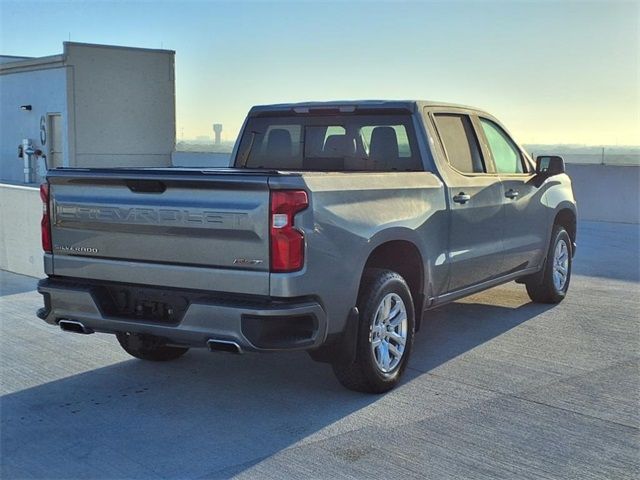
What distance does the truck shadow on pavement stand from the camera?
169 inches

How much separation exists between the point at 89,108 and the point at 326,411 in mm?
25271

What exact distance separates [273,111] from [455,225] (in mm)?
1884

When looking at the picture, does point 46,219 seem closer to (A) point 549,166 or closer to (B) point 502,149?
(B) point 502,149

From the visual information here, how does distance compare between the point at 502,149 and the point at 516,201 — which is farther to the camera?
the point at 502,149

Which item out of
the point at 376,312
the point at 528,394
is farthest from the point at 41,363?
the point at 528,394

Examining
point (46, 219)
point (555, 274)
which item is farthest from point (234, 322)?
point (555, 274)

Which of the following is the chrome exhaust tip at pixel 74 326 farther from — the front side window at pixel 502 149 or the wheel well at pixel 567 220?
the wheel well at pixel 567 220

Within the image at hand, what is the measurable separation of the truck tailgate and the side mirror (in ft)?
13.3

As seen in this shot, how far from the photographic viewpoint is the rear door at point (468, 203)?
638 centimetres

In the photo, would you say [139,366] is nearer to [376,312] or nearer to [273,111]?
[376,312]

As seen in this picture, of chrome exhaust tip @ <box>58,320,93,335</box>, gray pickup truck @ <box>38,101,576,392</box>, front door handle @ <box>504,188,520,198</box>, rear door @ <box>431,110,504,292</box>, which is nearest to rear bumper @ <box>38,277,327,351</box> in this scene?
gray pickup truck @ <box>38,101,576,392</box>

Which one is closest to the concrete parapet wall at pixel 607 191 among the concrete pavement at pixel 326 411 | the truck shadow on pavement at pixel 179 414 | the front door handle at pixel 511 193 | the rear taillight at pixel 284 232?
the concrete pavement at pixel 326 411

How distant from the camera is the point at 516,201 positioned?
24.4 feet

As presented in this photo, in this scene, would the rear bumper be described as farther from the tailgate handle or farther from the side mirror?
the side mirror
